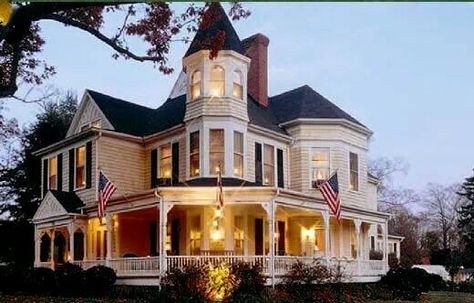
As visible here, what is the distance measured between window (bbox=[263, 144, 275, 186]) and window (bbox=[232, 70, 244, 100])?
104 inches

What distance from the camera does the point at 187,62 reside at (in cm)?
2445

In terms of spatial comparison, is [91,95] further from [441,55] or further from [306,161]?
[441,55]

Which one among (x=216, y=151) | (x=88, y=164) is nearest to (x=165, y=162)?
(x=216, y=151)

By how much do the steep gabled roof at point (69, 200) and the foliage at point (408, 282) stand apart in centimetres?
1290

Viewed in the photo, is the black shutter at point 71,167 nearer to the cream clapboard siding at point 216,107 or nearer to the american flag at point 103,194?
the american flag at point 103,194

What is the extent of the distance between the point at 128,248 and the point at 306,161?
817 cm

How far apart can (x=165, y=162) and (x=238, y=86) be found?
14.4ft

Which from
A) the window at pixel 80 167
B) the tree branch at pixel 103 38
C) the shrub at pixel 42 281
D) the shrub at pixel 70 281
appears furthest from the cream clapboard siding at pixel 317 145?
the tree branch at pixel 103 38

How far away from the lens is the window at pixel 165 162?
25308mm

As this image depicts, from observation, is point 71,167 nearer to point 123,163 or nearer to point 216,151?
point 123,163

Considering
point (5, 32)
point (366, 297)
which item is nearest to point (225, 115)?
point (366, 297)

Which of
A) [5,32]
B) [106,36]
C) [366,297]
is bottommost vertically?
[366,297]

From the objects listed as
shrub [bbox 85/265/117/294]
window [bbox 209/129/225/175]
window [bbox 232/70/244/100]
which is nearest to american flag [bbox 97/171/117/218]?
shrub [bbox 85/265/117/294]

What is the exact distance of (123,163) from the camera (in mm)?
25641
